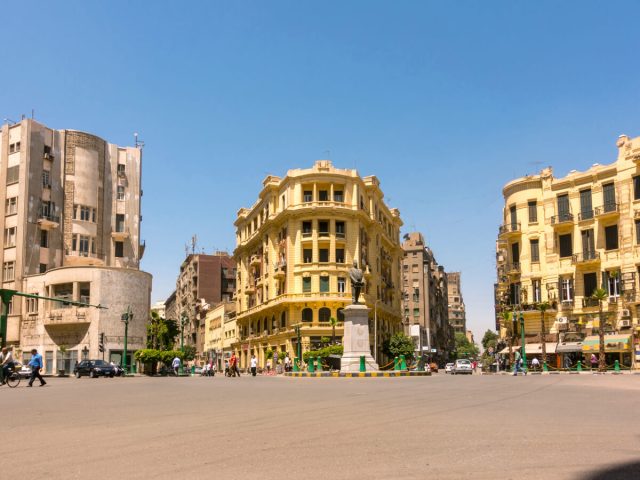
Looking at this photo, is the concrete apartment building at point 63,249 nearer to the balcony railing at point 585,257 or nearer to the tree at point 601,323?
the balcony railing at point 585,257

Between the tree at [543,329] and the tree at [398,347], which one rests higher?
the tree at [543,329]

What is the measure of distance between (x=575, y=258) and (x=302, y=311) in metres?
25.9

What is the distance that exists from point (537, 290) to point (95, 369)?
36458 millimetres

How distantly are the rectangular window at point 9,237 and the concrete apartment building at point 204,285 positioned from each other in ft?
173

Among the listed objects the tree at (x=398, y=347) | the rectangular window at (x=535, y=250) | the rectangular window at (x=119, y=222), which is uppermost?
the rectangular window at (x=119, y=222)

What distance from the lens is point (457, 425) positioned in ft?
33.0

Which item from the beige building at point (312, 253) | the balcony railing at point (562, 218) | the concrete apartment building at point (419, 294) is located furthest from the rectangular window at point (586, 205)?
the concrete apartment building at point (419, 294)

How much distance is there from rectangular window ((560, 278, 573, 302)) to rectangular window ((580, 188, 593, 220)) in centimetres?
534

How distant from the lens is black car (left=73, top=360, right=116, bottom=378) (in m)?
49.6

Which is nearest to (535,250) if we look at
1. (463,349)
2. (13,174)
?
(13,174)

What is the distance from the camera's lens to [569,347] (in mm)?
54000

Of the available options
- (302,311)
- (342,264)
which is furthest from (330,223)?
(302,311)

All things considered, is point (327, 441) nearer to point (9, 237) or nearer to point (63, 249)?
point (63, 249)

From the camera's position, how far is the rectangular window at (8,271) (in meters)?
65.8
